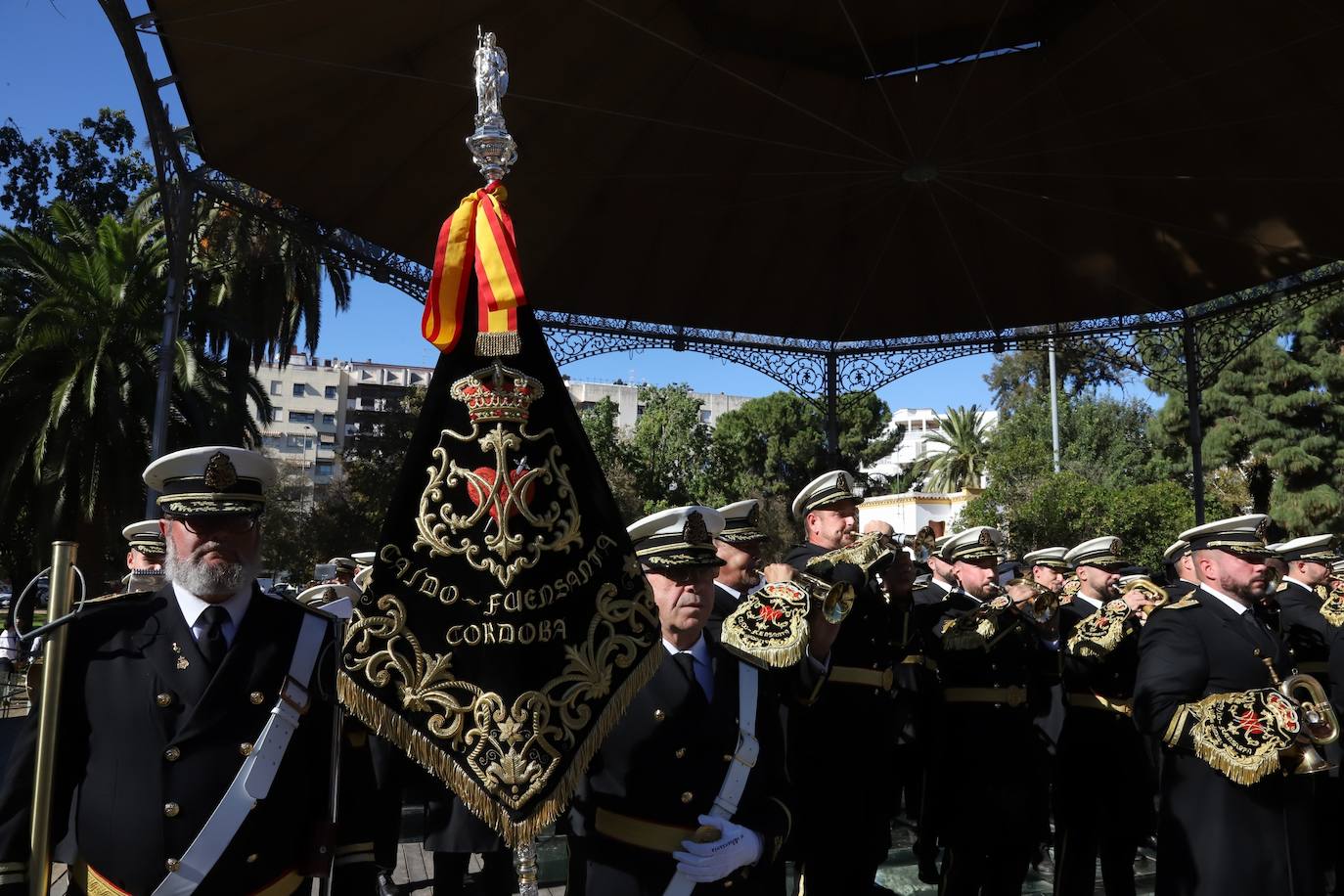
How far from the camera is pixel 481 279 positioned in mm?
3023

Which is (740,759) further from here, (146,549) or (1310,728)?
(146,549)

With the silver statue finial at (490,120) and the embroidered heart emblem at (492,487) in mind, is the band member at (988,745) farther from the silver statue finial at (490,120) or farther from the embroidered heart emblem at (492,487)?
the silver statue finial at (490,120)

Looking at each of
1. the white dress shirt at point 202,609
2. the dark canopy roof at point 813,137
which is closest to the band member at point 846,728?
the white dress shirt at point 202,609

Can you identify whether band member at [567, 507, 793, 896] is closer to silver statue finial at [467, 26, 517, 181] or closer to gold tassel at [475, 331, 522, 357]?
gold tassel at [475, 331, 522, 357]

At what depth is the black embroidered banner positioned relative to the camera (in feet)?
9.11

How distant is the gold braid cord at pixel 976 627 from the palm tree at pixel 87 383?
15102 millimetres

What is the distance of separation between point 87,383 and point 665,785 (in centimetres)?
1669

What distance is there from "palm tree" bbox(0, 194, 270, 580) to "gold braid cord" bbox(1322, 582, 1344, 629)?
1641 centimetres

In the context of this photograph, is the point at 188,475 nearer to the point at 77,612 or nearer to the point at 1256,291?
the point at 77,612

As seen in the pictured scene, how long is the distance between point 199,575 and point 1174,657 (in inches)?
167

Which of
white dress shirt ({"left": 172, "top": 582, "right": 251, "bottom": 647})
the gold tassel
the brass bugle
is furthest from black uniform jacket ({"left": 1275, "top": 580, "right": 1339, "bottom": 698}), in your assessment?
white dress shirt ({"left": 172, "top": 582, "right": 251, "bottom": 647})

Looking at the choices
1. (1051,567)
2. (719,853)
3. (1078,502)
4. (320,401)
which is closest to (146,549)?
(719,853)

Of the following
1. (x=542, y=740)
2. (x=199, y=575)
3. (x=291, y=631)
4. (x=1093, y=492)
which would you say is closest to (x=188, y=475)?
(x=199, y=575)

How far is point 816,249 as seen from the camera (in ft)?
39.3
